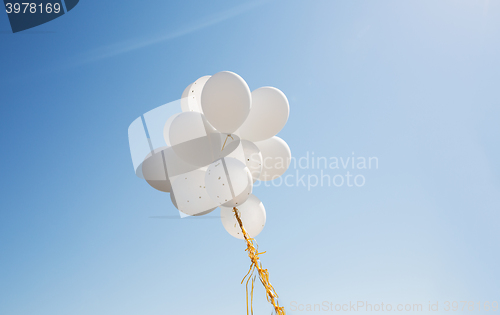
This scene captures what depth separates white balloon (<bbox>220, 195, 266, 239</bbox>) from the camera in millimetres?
2873

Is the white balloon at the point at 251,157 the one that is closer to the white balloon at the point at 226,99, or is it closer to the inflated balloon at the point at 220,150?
the inflated balloon at the point at 220,150

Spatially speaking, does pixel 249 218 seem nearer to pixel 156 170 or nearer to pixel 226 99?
pixel 156 170

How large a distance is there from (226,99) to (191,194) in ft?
3.31

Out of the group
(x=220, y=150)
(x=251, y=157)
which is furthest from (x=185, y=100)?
(x=251, y=157)

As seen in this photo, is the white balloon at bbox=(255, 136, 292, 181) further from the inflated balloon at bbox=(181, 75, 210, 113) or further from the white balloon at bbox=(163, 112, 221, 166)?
the inflated balloon at bbox=(181, 75, 210, 113)

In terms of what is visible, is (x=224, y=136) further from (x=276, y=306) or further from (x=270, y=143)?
(x=276, y=306)

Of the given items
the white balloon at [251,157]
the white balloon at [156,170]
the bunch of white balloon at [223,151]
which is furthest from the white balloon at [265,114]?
the white balloon at [156,170]

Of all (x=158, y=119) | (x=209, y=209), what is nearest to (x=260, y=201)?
(x=209, y=209)

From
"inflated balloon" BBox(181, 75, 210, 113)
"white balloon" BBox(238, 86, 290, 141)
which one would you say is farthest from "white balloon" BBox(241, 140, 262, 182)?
"inflated balloon" BBox(181, 75, 210, 113)

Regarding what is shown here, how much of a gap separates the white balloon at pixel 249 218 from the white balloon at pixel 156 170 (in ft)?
2.42

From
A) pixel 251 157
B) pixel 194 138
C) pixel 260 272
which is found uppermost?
pixel 194 138

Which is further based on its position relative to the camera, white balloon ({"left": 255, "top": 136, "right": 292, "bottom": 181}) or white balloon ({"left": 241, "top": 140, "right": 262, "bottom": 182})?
white balloon ({"left": 255, "top": 136, "right": 292, "bottom": 181})

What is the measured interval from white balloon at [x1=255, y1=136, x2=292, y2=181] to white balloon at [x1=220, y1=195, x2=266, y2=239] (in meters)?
0.32

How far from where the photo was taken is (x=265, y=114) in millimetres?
2783
